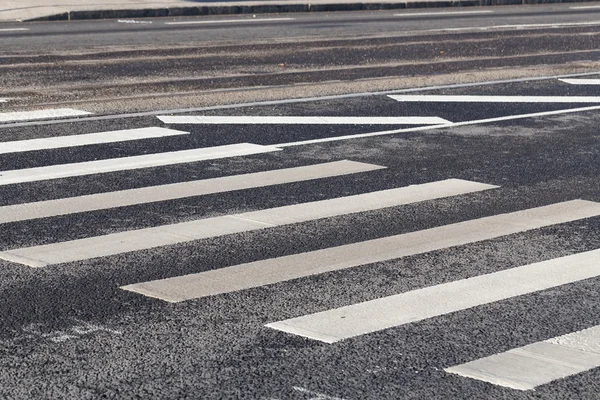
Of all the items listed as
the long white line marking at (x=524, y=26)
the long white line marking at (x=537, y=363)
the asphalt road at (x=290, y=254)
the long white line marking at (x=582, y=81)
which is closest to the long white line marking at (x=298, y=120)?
the asphalt road at (x=290, y=254)

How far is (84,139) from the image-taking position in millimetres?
9969

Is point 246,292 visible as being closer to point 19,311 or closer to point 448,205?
point 19,311

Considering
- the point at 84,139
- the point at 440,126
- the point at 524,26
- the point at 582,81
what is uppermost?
the point at 84,139

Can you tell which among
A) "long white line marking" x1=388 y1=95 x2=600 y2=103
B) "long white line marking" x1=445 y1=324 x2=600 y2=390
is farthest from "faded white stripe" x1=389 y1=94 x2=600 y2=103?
"long white line marking" x1=445 y1=324 x2=600 y2=390

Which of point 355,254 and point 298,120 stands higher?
point 355,254

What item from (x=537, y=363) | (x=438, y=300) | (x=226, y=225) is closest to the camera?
(x=537, y=363)

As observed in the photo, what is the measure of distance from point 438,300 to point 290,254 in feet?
3.51

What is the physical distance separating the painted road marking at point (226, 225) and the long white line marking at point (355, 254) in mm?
622

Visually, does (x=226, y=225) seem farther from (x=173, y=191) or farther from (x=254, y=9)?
(x=254, y=9)

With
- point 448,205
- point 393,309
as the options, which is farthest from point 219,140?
point 393,309

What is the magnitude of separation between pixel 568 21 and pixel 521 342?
1950 centimetres

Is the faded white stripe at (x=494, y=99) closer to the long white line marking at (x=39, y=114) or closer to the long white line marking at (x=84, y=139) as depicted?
the long white line marking at (x=84, y=139)

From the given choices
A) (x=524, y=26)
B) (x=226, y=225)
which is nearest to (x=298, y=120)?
(x=226, y=225)

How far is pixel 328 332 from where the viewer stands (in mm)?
5199
